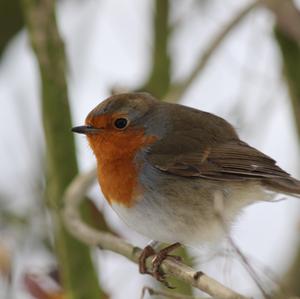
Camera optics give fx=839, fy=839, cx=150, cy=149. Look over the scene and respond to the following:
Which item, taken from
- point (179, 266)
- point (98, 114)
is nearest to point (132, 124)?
point (98, 114)

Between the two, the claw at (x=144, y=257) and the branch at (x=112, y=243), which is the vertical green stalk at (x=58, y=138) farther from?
the claw at (x=144, y=257)

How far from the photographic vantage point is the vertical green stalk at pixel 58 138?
13.2 ft

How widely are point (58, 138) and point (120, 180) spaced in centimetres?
46

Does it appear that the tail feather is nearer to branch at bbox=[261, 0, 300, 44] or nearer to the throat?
the throat

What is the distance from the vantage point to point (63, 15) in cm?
581

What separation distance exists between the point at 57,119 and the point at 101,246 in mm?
872

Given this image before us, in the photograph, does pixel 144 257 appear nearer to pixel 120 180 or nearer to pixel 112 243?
pixel 112 243

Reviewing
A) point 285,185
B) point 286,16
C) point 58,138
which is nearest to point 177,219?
point 285,185

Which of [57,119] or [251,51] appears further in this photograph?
[251,51]

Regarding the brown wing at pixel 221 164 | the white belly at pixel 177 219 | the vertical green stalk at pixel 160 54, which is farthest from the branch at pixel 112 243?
the vertical green stalk at pixel 160 54

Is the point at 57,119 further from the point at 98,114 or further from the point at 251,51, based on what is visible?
the point at 251,51

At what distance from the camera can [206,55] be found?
4.60 meters

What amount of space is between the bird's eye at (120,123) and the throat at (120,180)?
175 mm

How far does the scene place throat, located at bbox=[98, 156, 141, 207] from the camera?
3.88 meters
